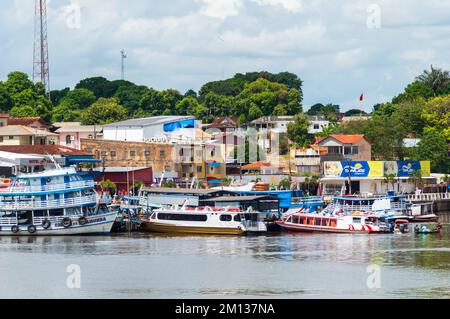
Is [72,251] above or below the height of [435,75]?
below

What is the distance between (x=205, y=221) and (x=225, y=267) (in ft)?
50.8

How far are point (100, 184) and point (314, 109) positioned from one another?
92143 mm

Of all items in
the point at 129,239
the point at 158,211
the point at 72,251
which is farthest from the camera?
the point at 158,211

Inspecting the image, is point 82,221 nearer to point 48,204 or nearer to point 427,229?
point 48,204

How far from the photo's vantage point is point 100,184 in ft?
270

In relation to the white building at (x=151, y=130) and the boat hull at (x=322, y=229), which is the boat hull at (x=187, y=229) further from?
the white building at (x=151, y=130)

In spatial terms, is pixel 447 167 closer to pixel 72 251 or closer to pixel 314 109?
pixel 72 251

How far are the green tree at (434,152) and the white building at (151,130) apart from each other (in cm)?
1950

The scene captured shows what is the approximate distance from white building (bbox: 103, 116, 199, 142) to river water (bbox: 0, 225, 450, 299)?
3548 centimetres

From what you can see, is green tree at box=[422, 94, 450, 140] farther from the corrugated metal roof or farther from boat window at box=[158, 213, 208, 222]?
boat window at box=[158, 213, 208, 222]

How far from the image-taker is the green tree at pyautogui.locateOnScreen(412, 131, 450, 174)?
10150cm

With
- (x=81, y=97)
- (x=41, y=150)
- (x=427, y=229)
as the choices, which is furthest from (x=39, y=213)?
(x=81, y=97)
